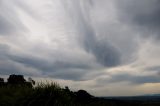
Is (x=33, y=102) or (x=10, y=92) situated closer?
(x=33, y=102)

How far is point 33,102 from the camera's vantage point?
645 inches

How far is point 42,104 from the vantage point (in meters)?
16.3

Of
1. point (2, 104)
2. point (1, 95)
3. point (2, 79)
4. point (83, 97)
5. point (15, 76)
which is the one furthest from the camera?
point (2, 79)

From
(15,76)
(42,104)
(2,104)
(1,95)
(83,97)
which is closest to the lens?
(42,104)

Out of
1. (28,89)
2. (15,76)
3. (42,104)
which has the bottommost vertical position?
(42,104)

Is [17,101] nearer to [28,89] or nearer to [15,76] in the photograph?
[28,89]

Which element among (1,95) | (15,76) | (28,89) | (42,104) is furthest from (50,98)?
(15,76)

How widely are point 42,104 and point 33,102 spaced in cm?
56

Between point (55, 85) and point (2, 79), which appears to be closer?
point (55, 85)

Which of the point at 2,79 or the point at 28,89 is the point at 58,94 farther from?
the point at 2,79

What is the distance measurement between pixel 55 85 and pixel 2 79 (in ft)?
51.3

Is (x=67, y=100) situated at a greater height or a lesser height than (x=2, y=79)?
lesser

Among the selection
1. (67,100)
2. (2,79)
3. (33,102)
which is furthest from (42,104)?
(2,79)

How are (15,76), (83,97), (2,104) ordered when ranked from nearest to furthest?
(2,104)
(83,97)
(15,76)
